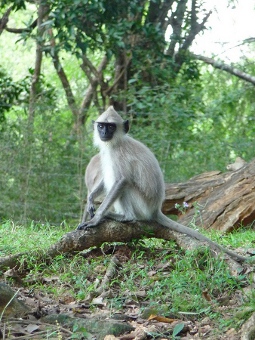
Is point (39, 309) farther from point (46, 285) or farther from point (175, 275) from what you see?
point (175, 275)

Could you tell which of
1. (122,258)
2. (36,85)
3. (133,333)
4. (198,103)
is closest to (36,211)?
(36,85)

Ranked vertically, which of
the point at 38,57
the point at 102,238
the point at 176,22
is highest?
the point at 176,22

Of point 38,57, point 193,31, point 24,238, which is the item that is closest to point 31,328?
point 24,238

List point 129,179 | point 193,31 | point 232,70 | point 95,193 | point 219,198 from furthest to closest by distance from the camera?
point 193,31
point 232,70
point 219,198
point 95,193
point 129,179

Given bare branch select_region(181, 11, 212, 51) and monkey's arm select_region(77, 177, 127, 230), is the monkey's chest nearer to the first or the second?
monkey's arm select_region(77, 177, 127, 230)

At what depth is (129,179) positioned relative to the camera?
666 centimetres

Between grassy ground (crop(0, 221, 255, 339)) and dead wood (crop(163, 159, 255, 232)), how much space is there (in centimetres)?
248

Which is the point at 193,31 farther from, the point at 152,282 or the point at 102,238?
the point at 152,282

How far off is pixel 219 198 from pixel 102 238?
12.4ft

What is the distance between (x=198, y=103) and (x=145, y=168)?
738cm

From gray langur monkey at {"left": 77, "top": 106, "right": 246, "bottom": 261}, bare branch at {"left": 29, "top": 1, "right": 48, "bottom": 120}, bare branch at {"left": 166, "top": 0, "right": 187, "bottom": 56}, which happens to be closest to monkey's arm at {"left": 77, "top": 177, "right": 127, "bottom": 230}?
gray langur monkey at {"left": 77, "top": 106, "right": 246, "bottom": 261}

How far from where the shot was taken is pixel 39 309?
467cm

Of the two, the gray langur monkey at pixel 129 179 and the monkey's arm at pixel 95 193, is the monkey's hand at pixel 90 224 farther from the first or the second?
the monkey's arm at pixel 95 193

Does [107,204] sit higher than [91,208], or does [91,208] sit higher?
[107,204]
